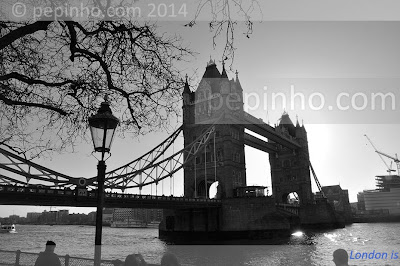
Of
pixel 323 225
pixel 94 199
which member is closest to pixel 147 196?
pixel 94 199

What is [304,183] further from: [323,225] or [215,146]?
[215,146]

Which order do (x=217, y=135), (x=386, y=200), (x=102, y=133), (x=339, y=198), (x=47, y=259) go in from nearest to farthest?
(x=102, y=133) → (x=47, y=259) → (x=217, y=135) → (x=339, y=198) → (x=386, y=200)

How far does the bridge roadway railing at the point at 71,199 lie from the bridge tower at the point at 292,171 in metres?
40.8

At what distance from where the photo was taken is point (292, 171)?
74.6 metres

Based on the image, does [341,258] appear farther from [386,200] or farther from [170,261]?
[386,200]

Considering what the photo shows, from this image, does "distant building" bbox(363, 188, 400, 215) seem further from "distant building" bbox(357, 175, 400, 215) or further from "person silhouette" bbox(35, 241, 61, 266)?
"person silhouette" bbox(35, 241, 61, 266)

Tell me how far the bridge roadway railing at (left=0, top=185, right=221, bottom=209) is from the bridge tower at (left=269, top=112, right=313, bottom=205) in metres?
40.8

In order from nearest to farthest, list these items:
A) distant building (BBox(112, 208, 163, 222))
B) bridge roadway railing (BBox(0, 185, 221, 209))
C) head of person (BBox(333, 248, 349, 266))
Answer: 1. head of person (BBox(333, 248, 349, 266))
2. bridge roadway railing (BBox(0, 185, 221, 209))
3. distant building (BBox(112, 208, 163, 222))

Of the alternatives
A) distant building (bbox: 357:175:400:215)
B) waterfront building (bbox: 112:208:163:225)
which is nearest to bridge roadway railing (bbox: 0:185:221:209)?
waterfront building (bbox: 112:208:163:225)

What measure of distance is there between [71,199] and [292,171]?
181 feet

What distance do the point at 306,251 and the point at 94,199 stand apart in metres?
17.9

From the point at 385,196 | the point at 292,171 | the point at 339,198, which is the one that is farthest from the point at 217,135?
the point at 385,196

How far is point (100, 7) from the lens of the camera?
5.79m

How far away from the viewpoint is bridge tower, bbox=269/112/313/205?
7186cm
